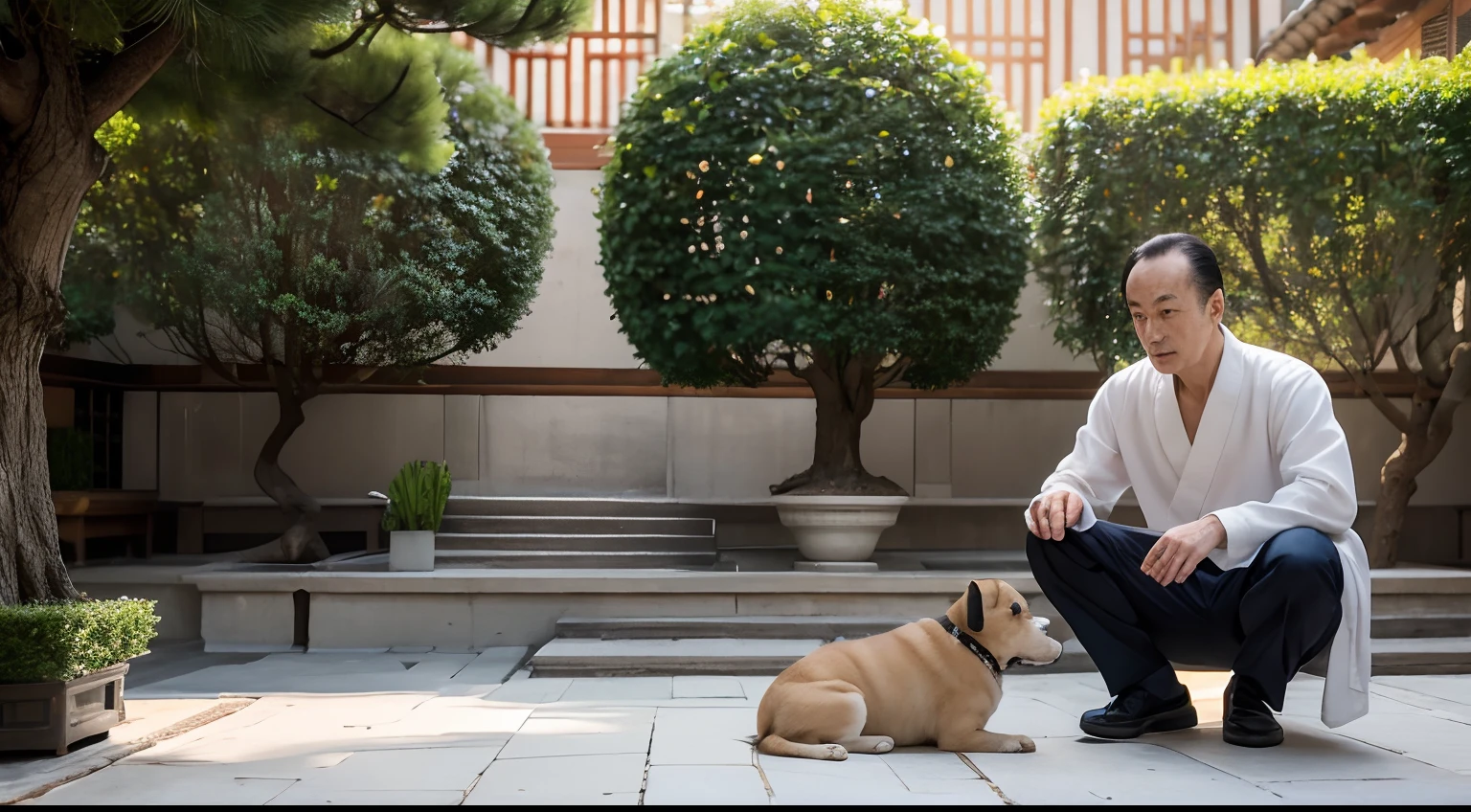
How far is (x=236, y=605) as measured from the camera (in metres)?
7.75

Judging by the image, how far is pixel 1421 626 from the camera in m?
7.10

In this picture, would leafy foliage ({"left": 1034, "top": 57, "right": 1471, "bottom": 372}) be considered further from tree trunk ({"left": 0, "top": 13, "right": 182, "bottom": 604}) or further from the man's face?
tree trunk ({"left": 0, "top": 13, "right": 182, "bottom": 604})

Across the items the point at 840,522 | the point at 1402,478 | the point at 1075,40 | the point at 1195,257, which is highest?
the point at 1075,40

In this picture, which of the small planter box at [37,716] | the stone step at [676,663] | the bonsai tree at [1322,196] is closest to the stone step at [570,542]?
the stone step at [676,663]

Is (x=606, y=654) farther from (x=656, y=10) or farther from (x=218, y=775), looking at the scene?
(x=656, y=10)

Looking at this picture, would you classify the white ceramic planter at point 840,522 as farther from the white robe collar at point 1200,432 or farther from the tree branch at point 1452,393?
the white robe collar at point 1200,432

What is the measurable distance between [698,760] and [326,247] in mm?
6688

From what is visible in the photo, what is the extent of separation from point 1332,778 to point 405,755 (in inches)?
111

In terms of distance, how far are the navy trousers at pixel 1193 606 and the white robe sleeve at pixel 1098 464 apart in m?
0.27

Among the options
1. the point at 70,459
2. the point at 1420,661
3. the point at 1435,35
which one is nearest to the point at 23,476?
the point at 70,459

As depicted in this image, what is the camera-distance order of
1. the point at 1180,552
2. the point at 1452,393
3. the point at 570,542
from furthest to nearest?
the point at 570,542, the point at 1452,393, the point at 1180,552

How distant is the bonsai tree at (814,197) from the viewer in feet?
26.2

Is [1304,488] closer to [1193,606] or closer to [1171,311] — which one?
[1193,606]

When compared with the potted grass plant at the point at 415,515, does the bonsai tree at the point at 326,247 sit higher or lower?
higher
